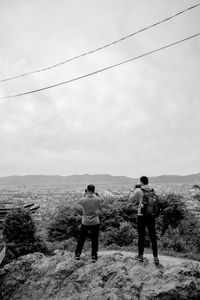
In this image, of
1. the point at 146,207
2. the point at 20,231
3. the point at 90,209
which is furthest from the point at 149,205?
the point at 20,231

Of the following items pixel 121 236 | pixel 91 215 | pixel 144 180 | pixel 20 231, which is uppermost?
pixel 144 180

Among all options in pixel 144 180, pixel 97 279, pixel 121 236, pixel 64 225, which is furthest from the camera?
pixel 64 225

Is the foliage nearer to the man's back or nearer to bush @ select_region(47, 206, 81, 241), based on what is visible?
bush @ select_region(47, 206, 81, 241)

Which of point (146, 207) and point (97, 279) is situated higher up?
point (146, 207)

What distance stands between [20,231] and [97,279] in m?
4.96

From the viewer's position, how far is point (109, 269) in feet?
31.7

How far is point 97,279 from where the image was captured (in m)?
9.59

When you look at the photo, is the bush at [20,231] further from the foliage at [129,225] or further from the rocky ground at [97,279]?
the foliage at [129,225]

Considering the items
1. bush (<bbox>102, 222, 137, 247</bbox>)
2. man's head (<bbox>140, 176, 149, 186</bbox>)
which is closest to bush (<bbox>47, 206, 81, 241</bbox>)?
bush (<bbox>102, 222, 137, 247</bbox>)

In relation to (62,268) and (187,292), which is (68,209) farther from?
(187,292)

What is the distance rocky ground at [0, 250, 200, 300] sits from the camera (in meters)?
8.69

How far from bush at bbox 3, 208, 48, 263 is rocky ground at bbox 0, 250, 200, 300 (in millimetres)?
1902

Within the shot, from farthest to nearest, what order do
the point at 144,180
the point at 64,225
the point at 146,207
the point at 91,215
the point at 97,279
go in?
the point at 64,225 < the point at 91,215 < the point at 144,180 < the point at 97,279 < the point at 146,207

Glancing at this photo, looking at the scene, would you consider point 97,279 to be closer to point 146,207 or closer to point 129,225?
point 146,207
